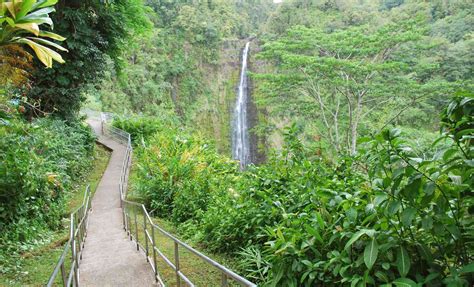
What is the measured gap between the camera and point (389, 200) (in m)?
1.91

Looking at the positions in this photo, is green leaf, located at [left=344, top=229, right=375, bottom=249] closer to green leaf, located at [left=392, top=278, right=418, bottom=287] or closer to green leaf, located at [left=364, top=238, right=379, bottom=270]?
green leaf, located at [left=364, top=238, right=379, bottom=270]

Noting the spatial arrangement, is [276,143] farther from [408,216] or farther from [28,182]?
[408,216]

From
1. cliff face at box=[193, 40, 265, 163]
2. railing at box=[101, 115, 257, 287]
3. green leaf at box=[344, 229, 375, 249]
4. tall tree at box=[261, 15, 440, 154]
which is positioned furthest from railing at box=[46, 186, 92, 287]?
cliff face at box=[193, 40, 265, 163]

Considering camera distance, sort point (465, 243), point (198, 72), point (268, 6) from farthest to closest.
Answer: point (268, 6), point (198, 72), point (465, 243)

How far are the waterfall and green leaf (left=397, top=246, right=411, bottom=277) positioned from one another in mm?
23774

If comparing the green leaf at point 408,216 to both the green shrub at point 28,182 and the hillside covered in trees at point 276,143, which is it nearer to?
the hillside covered in trees at point 276,143

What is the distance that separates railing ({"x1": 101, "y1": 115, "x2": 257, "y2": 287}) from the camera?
2.14 metres

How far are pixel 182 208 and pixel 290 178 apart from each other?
3.68 m

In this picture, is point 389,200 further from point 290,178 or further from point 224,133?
point 224,133

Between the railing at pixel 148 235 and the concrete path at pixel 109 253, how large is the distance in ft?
0.56

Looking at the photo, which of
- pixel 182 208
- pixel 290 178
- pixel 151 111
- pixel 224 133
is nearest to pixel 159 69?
pixel 151 111

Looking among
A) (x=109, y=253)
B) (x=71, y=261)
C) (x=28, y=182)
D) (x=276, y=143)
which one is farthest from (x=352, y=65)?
(x=276, y=143)

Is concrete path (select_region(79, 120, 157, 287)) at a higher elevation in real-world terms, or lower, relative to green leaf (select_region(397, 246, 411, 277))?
lower

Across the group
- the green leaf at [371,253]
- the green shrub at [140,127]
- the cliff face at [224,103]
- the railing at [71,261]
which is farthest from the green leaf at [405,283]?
the cliff face at [224,103]
